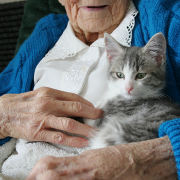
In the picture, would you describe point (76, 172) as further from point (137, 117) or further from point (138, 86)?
point (138, 86)

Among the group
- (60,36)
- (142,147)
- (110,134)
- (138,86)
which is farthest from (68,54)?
(142,147)

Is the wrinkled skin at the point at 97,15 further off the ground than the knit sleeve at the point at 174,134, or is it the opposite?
the wrinkled skin at the point at 97,15

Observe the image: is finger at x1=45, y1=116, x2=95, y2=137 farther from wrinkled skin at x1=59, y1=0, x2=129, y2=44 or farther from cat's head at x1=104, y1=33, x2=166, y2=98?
wrinkled skin at x1=59, y1=0, x2=129, y2=44

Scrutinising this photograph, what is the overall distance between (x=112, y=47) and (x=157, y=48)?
0.24 metres

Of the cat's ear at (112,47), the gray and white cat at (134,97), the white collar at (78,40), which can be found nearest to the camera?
the gray and white cat at (134,97)

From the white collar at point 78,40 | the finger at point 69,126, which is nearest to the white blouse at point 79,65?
the white collar at point 78,40

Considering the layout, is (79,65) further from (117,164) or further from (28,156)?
(117,164)

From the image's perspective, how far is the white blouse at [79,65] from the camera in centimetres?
114

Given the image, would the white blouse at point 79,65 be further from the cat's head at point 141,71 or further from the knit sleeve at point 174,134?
the knit sleeve at point 174,134

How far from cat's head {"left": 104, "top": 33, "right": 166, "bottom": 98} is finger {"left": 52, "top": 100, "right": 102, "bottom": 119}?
0.18 m

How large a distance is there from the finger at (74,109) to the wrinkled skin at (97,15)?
50 centimetres

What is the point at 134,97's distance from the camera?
1.00 m

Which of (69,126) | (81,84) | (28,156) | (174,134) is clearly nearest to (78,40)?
(81,84)

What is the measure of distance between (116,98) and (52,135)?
34 centimetres
